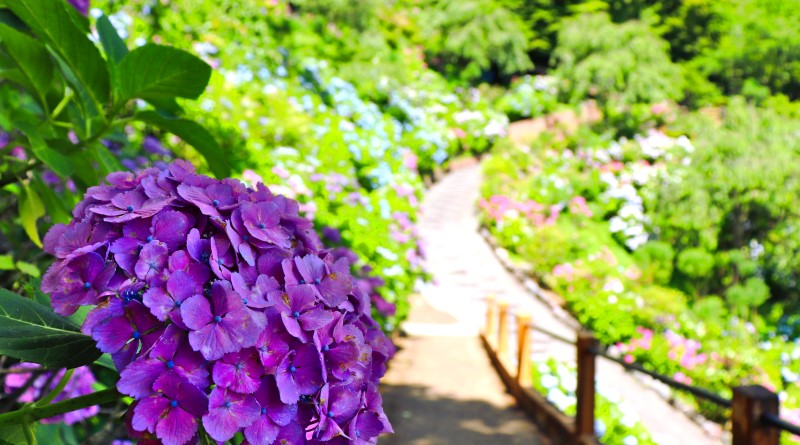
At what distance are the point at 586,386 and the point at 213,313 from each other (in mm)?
4370

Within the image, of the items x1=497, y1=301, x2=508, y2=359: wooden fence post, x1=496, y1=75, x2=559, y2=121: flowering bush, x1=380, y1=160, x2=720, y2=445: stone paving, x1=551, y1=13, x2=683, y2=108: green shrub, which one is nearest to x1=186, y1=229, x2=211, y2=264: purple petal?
x1=380, y1=160, x2=720, y2=445: stone paving

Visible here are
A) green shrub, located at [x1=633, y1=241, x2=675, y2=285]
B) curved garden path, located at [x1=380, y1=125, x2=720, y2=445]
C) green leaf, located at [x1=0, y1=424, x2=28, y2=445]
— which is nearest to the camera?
green leaf, located at [x1=0, y1=424, x2=28, y2=445]

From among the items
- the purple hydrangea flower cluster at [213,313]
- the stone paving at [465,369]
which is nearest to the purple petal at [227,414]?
the purple hydrangea flower cluster at [213,313]

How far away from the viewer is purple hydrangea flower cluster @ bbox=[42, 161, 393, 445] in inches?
24.0

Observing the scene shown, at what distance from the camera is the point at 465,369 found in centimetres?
701

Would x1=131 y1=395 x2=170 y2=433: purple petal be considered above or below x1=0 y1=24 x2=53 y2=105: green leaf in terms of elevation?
below

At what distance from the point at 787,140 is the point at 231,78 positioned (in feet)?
30.2

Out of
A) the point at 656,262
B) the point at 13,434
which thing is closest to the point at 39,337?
the point at 13,434

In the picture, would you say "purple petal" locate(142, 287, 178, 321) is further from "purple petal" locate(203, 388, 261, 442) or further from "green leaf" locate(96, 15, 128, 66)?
"green leaf" locate(96, 15, 128, 66)

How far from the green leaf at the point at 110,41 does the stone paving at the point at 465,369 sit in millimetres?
4178

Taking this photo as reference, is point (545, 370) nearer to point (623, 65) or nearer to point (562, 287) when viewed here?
point (562, 287)

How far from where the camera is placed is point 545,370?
6.68 meters

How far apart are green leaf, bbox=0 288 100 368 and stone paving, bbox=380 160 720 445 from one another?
14.4 ft

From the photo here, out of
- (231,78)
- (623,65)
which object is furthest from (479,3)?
(231,78)
